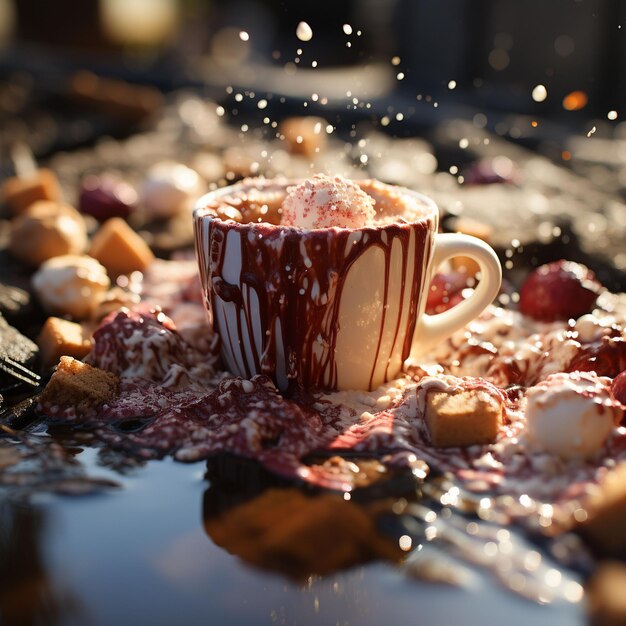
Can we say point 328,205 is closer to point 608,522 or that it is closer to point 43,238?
point 608,522

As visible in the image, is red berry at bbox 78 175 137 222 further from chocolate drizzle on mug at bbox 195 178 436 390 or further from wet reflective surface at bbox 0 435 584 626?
wet reflective surface at bbox 0 435 584 626

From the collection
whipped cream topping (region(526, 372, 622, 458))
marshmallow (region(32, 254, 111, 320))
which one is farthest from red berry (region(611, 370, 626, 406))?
marshmallow (region(32, 254, 111, 320))

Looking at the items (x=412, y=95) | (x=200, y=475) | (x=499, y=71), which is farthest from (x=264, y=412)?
(x=499, y=71)

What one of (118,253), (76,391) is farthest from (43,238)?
(76,391)

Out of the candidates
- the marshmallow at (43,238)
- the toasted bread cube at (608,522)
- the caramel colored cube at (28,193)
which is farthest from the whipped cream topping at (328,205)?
the caramel colored cube at (28,193)

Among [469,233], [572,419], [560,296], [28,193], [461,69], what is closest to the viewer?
[572,419]

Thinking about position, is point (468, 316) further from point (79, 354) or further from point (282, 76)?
point (282, 76)

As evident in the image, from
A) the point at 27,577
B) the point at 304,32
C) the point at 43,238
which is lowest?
the point at 27,577
